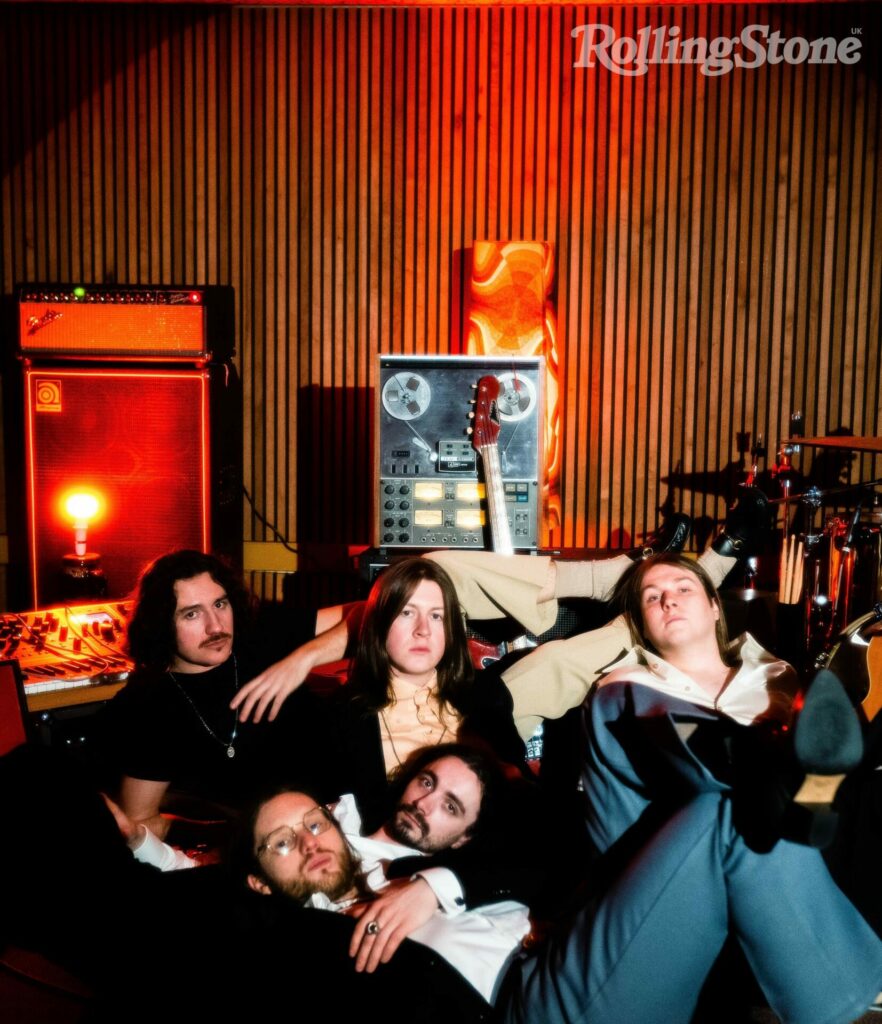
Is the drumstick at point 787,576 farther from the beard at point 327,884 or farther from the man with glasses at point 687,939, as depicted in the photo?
the beard at point 327,884

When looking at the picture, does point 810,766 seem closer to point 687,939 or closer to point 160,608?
point 687,939

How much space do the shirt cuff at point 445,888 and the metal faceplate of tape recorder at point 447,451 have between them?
66.9 inches

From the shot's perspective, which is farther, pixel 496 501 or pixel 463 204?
pixel 463 204

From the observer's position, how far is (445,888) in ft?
5.39

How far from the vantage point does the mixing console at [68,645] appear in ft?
7.84

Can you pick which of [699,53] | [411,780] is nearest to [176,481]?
[411,780]

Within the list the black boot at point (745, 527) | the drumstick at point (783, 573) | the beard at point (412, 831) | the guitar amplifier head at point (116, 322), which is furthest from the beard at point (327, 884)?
the guitar amplifier head at point (116, 322)

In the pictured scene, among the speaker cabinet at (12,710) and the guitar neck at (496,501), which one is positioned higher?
the guitar neck at (496,501)

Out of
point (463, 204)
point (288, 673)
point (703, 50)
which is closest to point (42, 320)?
point (463, 204)

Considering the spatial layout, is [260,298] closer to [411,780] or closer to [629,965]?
[411,780]

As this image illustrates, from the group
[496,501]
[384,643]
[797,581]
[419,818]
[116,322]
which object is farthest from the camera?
[116,322]

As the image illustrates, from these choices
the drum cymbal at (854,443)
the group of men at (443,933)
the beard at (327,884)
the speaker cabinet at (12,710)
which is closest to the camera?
the group of men at (443,933)

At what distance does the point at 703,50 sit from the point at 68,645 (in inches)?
175

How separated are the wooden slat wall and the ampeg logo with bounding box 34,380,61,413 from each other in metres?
1.16
